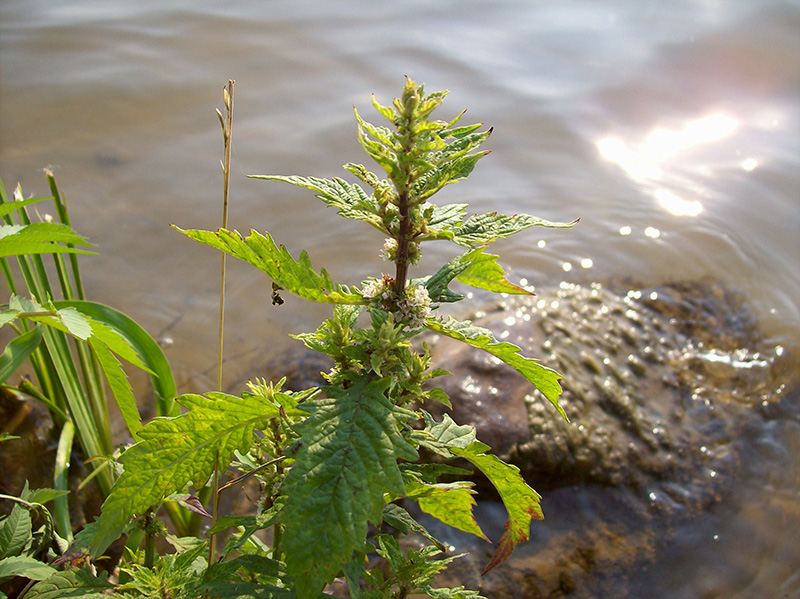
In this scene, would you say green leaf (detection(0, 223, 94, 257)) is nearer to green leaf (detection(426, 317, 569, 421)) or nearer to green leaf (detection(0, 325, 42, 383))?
green leaf (detection(0, 325, 42, 383))

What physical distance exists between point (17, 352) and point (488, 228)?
1522mm

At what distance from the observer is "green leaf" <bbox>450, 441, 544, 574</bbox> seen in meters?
1.22

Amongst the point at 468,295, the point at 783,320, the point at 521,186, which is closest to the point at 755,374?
the point at 783,320

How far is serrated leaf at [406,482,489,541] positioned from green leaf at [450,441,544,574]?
64 millimetres

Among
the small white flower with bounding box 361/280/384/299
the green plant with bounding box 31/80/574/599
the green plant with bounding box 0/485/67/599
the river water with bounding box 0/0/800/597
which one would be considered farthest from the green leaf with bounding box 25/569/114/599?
the river water with bounding box 0/0/800/597

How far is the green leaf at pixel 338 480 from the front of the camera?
1.04m

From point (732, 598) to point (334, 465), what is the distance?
7.49 feet

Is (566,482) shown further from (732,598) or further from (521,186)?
(521,186)

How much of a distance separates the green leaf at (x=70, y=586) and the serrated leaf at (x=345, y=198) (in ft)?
3.12

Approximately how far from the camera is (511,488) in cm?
127

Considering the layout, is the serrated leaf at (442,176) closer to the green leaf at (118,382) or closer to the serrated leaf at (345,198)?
the serrated leaf at (345,198)

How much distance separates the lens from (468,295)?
12.5ft

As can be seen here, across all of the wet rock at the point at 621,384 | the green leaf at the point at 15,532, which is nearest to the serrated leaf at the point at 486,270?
the green leaf at the point at 15,532

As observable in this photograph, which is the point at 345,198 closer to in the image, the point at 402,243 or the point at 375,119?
the point at 402,243
